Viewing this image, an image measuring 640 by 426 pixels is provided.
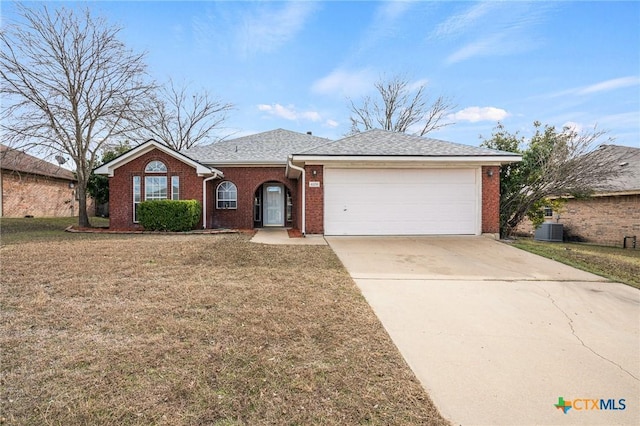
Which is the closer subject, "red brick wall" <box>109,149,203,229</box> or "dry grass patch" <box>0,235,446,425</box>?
"dry grass patch" <box>0,235,446,425</box>

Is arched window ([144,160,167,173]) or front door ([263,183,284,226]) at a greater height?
arched window ([144,160,167,173])

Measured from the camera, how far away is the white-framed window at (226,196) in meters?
15.4

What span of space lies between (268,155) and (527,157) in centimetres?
1102

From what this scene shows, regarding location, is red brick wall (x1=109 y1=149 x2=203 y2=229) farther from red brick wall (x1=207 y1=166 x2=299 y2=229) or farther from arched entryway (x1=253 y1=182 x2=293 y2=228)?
arched entryway (x1=253 y1=182 x2=293 y2=228)

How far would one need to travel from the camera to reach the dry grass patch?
7.16 feet

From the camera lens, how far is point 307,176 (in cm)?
1092

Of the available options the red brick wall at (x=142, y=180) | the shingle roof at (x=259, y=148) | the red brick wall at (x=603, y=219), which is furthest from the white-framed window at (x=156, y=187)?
the red brick wall at (x=603, y=219)

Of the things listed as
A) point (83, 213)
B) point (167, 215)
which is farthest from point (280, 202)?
point (83, 213)

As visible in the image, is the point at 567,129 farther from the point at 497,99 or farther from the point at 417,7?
the point at 417,7

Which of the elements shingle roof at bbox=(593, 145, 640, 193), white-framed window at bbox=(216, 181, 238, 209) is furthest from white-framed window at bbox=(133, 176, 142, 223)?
shingle roof at bbox=(593, 145, 640, 193)

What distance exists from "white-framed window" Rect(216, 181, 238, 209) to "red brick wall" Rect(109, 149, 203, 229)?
1585 mm

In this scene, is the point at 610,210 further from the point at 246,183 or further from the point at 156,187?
the point at 156,187

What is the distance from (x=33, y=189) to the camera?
20656 mm

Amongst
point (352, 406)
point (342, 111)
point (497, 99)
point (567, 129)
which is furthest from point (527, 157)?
point (342, 111)
